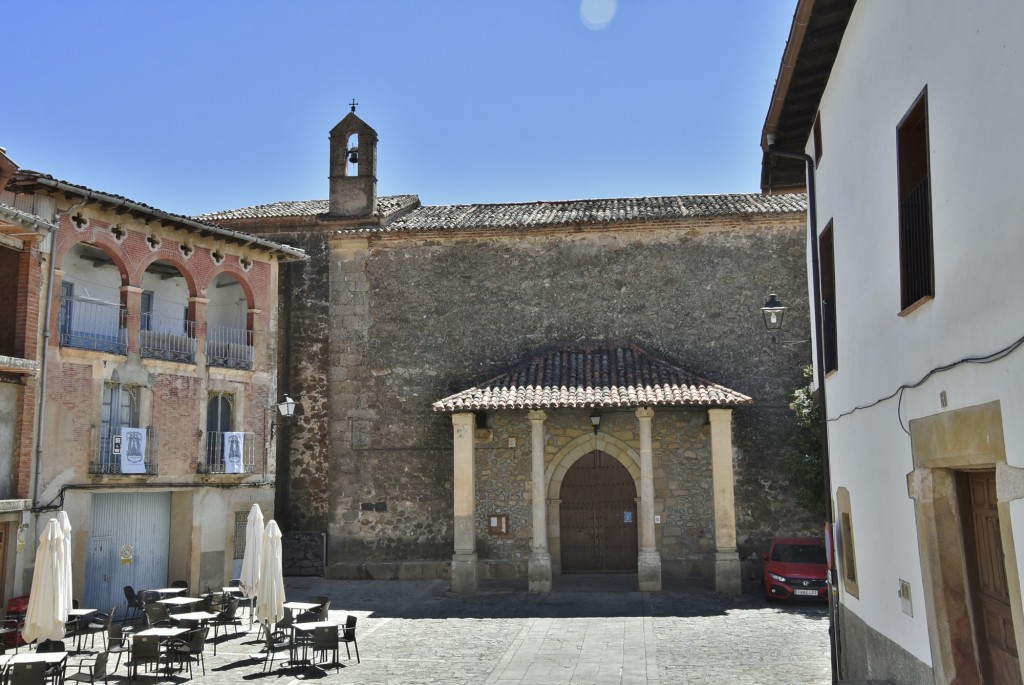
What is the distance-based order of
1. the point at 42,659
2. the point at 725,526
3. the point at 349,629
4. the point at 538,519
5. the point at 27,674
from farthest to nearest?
the point at 538,519 < the point at 725,526 < the point at 349,629 < the point at 42,659 < the point at 27,674

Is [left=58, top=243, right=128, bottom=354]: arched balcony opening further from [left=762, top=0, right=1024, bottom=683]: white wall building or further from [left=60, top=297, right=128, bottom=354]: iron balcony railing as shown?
[left=762, top=0, right=1024, bottom=683]: white wall building

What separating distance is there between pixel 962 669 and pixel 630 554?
15.2 metres

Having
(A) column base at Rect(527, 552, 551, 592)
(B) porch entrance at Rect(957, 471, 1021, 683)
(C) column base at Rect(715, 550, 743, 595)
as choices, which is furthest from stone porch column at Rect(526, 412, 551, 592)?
(B) porch entrance at Rect(957, 471, 1021, 683)

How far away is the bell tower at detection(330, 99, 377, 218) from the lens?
78.2 ft

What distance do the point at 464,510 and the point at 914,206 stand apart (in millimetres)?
14091

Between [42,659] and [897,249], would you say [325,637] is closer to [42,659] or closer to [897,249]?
[42,659]

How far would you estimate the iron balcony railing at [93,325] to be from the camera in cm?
1684

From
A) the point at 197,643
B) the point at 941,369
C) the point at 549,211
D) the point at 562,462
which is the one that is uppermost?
the point at 549,211

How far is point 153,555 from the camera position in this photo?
1859 cm

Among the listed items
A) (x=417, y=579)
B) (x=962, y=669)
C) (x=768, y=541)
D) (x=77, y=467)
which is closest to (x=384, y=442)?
(x=417, y=579)

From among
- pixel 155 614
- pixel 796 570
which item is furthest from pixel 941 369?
pixel 796 570

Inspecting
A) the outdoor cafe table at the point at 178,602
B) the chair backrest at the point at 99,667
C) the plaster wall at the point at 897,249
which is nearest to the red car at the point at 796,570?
the plaster wall at the point at 897,249

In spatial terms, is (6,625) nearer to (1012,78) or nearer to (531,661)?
(531,661)

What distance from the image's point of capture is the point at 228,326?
2192cm
